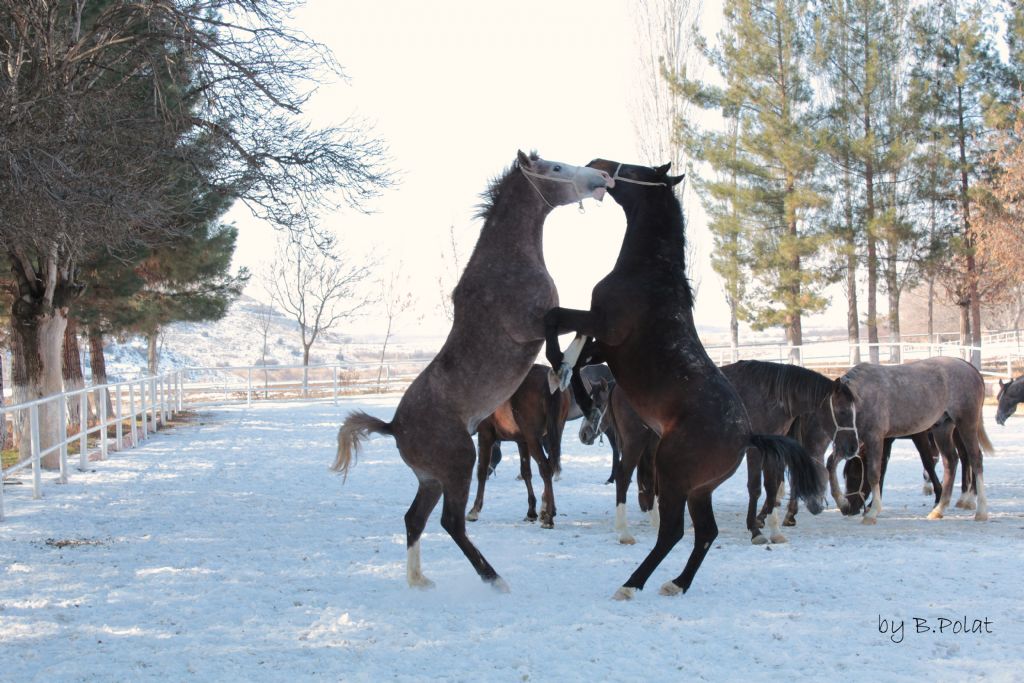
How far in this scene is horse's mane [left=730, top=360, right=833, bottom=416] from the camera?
26.5ft

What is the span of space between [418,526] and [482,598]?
0.70m

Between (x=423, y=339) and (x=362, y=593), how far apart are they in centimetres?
10193

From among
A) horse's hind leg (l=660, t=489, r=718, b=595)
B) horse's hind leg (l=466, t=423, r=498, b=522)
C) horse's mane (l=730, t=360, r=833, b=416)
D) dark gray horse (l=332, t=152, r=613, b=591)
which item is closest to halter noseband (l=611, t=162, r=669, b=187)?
dark gray horse (l=332, t=152, r=613, b=591)

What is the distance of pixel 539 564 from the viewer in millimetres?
6547

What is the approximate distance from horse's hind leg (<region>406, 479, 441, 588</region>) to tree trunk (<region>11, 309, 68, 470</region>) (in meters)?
9.28

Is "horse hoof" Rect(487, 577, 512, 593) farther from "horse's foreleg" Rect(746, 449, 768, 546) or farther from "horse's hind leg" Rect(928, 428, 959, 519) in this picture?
"horse's hind leg" Rect(928, 428, 959, 519)

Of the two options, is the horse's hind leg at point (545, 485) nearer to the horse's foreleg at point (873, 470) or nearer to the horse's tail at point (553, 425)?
the horse's tail at point (553, 425)

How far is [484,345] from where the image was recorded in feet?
19.0

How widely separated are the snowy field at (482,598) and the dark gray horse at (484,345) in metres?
0.70

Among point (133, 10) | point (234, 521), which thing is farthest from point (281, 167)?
point (234, 521)

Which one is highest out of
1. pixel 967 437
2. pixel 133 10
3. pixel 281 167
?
pixel 133 10

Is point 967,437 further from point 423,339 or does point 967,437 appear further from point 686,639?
point 423,339

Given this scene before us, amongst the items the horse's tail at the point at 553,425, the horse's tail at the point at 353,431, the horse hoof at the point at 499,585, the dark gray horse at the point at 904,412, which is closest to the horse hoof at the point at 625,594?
the horse hoof at the point at 499,585

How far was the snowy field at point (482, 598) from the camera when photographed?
4.32m
